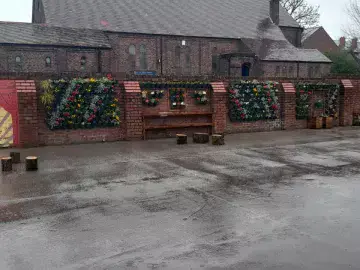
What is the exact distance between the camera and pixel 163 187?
294 inches

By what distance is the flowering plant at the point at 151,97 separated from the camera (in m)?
14.2

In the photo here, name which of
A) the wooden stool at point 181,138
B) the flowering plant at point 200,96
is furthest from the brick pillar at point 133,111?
the flowering plant at point 200,96

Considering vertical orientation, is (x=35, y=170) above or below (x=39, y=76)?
below

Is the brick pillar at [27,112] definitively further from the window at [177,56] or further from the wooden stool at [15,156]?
the window at [177,56]

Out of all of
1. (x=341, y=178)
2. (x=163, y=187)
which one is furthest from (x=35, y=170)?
(x=341, y=178)

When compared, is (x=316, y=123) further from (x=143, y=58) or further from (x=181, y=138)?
(x=143, y=58)

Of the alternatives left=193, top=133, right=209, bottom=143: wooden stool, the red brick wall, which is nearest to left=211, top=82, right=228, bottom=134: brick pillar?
left=193, top=133, right=209, bottom=143: wooden stool

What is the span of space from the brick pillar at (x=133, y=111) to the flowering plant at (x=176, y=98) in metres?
1.42

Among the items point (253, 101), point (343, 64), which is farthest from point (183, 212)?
point (343, 64)

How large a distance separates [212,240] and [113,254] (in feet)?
4.19

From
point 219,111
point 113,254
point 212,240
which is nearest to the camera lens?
point 113,254

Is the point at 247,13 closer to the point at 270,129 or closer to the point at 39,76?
the point at 270,129

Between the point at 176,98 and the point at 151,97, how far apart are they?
105 cm

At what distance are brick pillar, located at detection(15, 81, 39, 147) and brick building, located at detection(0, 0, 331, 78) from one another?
16671 mm
